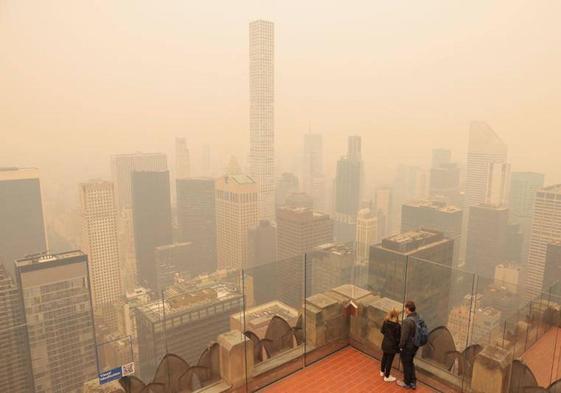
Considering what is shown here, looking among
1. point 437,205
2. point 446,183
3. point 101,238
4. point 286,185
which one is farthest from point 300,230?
point 101,238

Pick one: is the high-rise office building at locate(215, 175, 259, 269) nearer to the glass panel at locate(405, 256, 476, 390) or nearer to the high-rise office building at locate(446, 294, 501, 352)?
the glass panel at locate(405, 256, 476, 390)

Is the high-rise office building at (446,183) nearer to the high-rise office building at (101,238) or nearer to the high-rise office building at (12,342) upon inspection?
the high-rise office building at (101,238)

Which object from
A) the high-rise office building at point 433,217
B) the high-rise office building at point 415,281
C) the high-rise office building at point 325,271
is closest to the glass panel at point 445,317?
the high-rise office building at point 415,281

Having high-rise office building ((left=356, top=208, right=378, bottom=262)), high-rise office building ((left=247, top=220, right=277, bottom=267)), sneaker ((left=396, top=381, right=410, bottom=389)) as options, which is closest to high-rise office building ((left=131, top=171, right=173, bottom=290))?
high-rise office building ((left=247, top=220, right=277, bottom=267))

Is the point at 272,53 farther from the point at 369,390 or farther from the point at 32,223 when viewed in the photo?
the point at 369,390

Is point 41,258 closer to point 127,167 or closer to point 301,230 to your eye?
point 301,230

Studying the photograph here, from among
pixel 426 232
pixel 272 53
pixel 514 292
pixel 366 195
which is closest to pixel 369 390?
pixel 514 292
